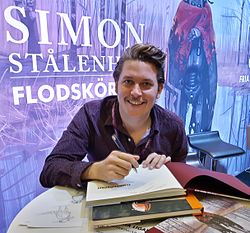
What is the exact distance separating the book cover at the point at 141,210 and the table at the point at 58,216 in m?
0.02

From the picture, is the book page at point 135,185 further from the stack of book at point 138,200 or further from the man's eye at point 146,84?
the man's eye at point 146,84

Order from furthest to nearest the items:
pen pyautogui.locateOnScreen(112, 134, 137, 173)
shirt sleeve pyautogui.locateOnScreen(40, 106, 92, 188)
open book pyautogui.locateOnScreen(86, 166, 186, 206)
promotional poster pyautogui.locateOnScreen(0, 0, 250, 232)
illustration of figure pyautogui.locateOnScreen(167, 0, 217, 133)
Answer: illustration of figure pyautogui.locateOnScreen(167, 0, 217, 133) → promotional poster pyautogui.locateOnScreen(0, 0, 250, 232) → pen pyautogui.locateOnScreen(112, 134, 137, 173) → shirt sleeve pyautogui.locateOnScreen(40, 106, 92, 188) → open book pyautogui.locateOnScreen(86, 166, 186, 206)

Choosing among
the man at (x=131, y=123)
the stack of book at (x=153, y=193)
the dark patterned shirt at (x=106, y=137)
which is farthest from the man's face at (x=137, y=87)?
the stack of book at (x=153, y=193)

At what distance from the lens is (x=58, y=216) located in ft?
2.49

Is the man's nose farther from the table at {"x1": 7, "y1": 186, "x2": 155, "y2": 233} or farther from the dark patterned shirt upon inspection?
the table at {"x1": 7, "y1": 186, "x2": 155, "y2": 233}

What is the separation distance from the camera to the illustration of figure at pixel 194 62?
228 cm

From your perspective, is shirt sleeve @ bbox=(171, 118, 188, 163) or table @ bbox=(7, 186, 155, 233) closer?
table @ bbox=(7, 186, 155, 233)

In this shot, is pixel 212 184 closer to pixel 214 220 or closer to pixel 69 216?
pixel 214 220

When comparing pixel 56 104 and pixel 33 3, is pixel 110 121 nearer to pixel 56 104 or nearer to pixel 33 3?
pixel 56 104

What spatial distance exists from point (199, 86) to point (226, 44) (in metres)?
0.55

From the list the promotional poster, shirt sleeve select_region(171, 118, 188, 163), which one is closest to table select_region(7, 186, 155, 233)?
shirt sleeve select_region(171, 118, 188, 163)

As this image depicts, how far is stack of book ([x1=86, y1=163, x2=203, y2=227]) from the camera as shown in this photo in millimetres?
692

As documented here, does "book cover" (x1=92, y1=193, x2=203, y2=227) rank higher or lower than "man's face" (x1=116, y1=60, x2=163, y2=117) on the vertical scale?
lower

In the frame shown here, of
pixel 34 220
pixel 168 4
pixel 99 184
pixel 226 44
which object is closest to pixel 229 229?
pixel 99 184
